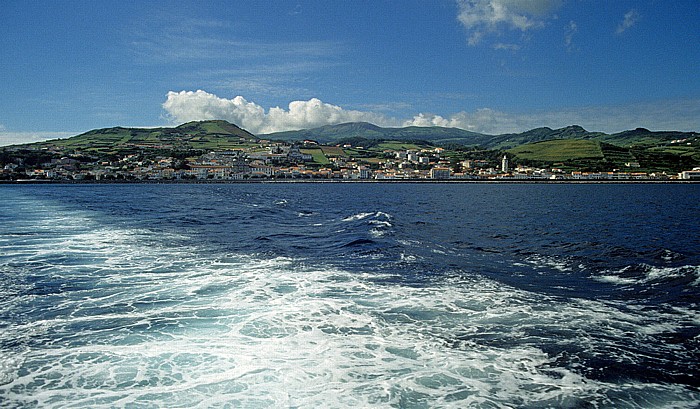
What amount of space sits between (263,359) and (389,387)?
6.94 feet

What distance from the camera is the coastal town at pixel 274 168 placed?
125562mm

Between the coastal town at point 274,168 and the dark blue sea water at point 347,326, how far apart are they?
123 meters

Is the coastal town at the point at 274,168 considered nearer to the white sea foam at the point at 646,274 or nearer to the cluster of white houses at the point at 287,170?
the cluster of white houses at the point at 287,170

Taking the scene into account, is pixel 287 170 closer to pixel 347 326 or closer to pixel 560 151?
pixel 560 151

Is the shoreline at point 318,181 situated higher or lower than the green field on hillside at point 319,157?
lower

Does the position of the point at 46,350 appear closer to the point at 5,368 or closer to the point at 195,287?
the point at 5,368

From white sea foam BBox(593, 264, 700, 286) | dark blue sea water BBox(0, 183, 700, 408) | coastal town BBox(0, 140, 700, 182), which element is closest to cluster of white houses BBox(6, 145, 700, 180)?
coastal town BBox(0, 140, 700, 182)

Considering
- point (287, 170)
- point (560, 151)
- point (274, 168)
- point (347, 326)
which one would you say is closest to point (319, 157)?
point (274, 168)

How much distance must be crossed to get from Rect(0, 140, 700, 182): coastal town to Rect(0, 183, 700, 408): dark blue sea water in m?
123

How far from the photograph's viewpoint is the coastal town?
126 m

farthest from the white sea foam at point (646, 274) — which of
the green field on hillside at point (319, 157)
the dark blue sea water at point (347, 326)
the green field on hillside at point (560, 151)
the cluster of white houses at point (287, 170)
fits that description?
the green field on hillside at point (319, 157)

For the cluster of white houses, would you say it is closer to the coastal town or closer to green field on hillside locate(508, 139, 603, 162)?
the coastal town

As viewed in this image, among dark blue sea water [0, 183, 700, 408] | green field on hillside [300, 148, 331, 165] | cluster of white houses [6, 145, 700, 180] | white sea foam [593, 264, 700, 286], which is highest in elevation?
green field on hillside [300, 148, 331, 165]

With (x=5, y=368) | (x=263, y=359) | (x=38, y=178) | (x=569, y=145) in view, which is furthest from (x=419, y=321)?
(x=569, y=145)
